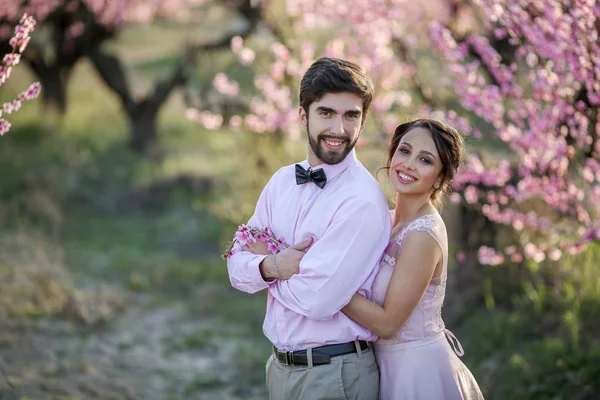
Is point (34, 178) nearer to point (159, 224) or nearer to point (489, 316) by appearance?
point (159, 224)

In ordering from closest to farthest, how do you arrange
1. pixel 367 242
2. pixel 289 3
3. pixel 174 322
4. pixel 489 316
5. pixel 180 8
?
1. pixel 367 242
2. pixel 489 316
3. pixel 174 322
4. pixel 289 3
5. pixel 180 8

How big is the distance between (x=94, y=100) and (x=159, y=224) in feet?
18.8

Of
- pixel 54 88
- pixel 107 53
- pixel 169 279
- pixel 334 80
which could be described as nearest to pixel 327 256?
pixel 334 80

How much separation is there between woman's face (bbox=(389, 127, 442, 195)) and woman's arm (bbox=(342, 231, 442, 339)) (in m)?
0.22

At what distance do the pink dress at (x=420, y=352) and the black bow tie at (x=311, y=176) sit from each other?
343 millimetres

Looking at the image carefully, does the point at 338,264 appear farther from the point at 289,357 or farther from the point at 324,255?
the point at 289,357

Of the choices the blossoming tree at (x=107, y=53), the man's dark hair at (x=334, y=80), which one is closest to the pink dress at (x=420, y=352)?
the man's dark hair at (x=334, y=80)

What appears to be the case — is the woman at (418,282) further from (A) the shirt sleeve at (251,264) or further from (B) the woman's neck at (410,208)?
(A) the shirt sleeve at (251,264)

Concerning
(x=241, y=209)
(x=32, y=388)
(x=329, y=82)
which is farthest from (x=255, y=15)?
(x=329, y=82)

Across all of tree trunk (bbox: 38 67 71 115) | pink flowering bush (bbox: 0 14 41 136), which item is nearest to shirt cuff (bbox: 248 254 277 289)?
pink flowering bush (bbox: 0 14 41 136)

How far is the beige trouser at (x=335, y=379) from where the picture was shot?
2.59 meters

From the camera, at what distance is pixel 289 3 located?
778 cm

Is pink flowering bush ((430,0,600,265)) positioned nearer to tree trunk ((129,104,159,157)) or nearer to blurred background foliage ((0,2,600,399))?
blurred background foliage ((0,2,600,399))

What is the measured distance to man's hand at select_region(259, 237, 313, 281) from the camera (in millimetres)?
2594
